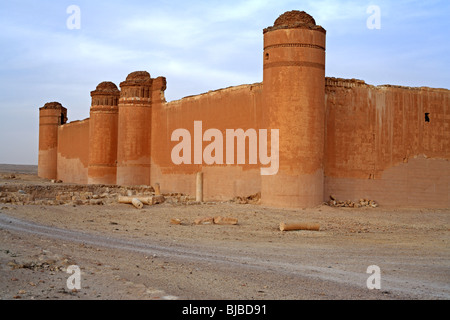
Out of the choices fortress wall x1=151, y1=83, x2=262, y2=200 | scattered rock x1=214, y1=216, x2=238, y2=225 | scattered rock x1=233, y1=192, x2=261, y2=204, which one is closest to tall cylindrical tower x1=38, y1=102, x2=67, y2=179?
fortress wall x1=151, y1=83, x2=262, y2=200

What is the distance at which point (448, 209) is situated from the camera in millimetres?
19641

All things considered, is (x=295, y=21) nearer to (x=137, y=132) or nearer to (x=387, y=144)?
(x=387, y=144)

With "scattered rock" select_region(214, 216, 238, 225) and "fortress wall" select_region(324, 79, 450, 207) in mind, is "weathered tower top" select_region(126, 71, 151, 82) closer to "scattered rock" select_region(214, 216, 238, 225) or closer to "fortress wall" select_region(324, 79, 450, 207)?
"fortress wall" select_region(324, 79, 450, 207)

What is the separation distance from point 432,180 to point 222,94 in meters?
8.05

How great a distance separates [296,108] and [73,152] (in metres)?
24.0

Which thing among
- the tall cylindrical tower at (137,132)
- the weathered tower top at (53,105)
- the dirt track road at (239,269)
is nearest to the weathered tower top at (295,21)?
the dirt track road at (239,269)

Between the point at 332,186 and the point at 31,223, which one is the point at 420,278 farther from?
the point at 332,186

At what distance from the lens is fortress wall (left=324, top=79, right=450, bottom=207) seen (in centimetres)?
1845

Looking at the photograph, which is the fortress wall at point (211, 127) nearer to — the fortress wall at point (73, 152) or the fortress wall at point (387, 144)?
the fortress wall at point (387, 144)

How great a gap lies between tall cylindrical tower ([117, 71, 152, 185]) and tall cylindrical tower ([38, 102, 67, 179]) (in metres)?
15.6

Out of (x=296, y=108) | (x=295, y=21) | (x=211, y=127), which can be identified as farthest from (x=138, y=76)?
(x=296, y=108)

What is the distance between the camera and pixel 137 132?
2809cm

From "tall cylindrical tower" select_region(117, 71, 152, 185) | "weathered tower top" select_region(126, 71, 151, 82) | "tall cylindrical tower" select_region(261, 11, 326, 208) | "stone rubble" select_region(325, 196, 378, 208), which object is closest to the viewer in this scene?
"tall cylindrical tower" select_region(261, 11, 326, 208)

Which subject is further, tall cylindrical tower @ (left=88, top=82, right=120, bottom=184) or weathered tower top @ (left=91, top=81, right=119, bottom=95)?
weathered tower top @ (left=91, top=81, right=119, bottom=95)
